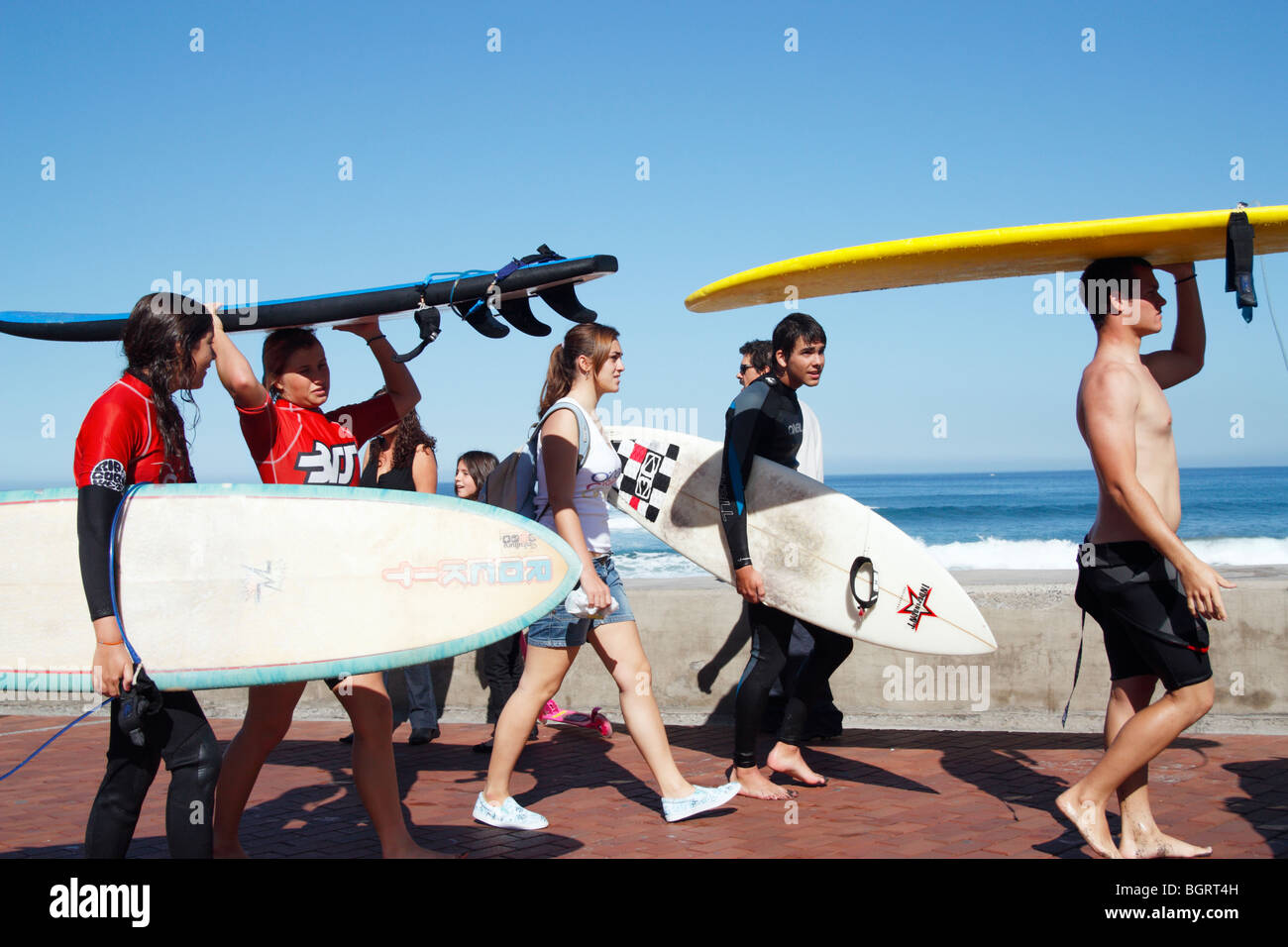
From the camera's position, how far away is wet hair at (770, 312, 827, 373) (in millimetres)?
4441

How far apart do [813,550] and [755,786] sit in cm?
122

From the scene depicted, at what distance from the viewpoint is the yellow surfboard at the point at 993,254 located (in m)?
3.60

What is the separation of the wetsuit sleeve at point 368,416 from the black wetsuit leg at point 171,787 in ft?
3.89

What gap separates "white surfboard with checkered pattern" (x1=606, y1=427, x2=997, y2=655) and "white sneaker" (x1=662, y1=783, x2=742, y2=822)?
3.16 feet

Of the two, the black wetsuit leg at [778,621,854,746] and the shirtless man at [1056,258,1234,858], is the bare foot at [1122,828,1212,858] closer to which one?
the shirtless man at [1056,258,1234,858]

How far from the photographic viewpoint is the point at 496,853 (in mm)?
3498


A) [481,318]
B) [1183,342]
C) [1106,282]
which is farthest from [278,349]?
[1183,342]

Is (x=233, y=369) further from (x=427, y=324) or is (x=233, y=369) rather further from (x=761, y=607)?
(x=761, y=607)

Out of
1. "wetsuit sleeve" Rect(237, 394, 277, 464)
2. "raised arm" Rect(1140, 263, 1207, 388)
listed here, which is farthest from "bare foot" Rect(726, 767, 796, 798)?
"wetsuit sleeve" Rect(237, 394, 277, 464)

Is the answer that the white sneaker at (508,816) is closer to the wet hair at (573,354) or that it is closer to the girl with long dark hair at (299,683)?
the girl with long dark hair at (299,683)

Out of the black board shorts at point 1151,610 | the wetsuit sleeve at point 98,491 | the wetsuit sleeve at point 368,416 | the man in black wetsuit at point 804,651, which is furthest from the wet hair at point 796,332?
the wetsuit sleeve at point 98,491

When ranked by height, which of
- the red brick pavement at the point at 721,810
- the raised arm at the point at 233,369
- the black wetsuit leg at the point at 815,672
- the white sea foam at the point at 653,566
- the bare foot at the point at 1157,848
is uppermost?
the raised arm at the point at 233,369

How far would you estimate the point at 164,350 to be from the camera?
2783 mm
